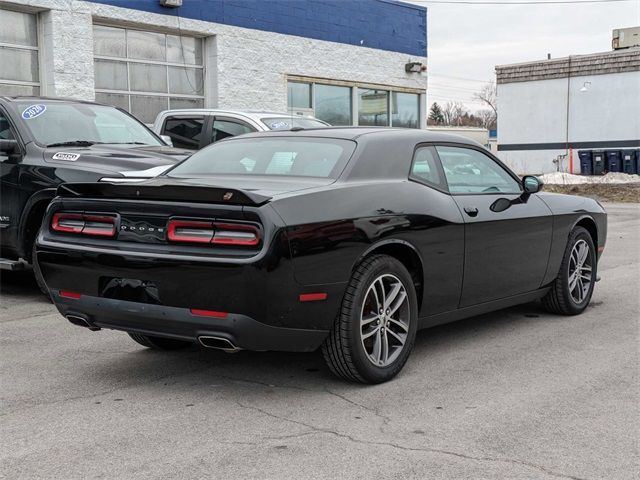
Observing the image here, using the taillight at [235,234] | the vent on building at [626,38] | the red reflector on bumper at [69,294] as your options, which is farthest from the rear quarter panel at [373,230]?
the vent on building at [626,38]

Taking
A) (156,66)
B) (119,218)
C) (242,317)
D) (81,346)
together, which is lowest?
(81,346)

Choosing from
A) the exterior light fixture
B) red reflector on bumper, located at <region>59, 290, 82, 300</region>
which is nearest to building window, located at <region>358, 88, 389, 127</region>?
the exterior light fixture

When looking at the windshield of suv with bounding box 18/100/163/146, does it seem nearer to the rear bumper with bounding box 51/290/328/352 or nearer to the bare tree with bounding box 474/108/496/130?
the rear bumper with bounding box 51/290/328/352

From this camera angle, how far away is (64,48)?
15805mm

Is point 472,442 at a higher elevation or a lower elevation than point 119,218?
lower

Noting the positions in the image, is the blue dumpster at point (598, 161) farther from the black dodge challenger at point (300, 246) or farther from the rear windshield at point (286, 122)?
the black dodge challenger at point (300, 246)

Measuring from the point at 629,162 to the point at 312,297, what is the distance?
98.2ft

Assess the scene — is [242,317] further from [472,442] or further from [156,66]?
[156,66]

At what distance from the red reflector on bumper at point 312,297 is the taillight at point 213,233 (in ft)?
1.26

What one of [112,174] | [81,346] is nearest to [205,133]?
[112,174]

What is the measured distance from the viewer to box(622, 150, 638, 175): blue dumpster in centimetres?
3162

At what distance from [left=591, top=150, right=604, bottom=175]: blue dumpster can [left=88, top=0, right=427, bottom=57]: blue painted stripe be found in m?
10.9

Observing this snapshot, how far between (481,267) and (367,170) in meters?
1.20

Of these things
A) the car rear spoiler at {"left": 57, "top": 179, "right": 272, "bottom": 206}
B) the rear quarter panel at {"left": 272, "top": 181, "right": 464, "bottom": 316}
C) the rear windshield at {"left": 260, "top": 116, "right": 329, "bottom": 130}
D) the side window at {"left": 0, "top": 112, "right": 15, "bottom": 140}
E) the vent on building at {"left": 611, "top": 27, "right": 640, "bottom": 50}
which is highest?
the vent on building at {"left": 611, "top": 27, "right": 640, "bottom": 50}
